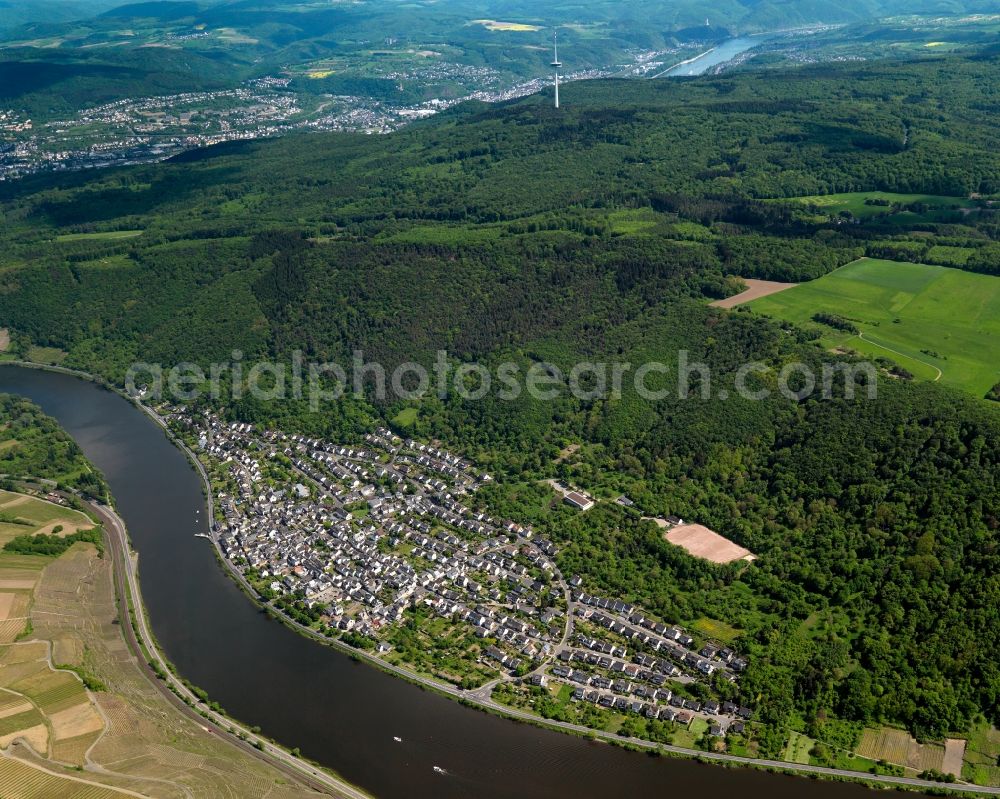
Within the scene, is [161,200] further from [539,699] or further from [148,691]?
[539,699]

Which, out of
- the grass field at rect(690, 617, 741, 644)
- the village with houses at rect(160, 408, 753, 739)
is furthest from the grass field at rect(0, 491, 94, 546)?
the grass field at rect(690, 617, 741, 644)

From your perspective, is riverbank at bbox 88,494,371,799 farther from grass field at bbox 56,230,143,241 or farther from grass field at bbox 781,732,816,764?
grass field at bbox 56,230,143,241

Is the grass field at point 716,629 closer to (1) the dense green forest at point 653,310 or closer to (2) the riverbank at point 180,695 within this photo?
(1) the dense green forest at point 653,310

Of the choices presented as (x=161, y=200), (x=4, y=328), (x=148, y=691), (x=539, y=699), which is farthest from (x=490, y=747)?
(x=161, y=200)

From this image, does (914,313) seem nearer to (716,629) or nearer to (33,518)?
(716,629)

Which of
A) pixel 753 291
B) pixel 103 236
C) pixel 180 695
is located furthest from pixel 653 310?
pixel 103 236

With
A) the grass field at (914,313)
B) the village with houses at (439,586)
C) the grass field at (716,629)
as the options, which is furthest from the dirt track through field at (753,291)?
the grass field at (716,629)
